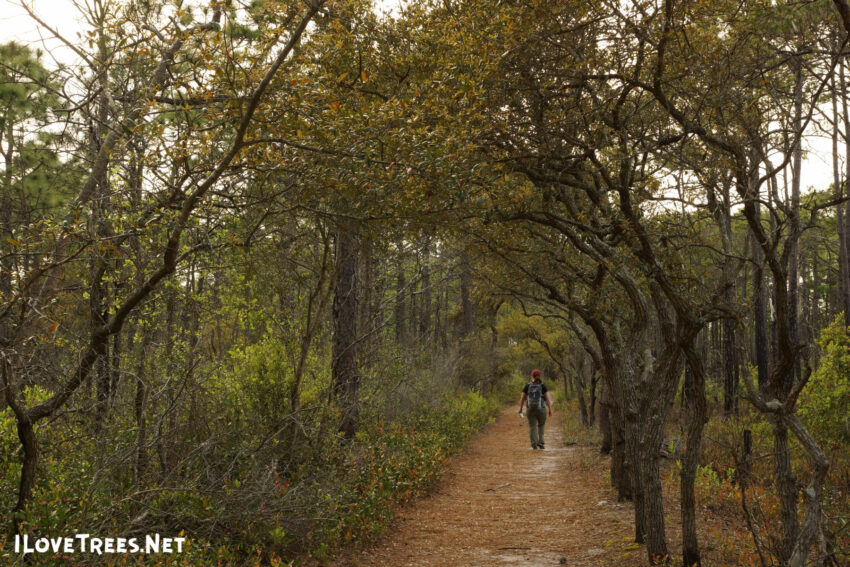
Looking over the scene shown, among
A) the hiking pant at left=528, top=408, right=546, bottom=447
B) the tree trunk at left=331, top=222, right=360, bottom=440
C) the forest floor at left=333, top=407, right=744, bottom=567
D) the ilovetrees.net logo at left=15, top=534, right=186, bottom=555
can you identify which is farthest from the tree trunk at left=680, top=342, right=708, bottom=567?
the hiking pant at left=528, top=408, right=546, bottom=447

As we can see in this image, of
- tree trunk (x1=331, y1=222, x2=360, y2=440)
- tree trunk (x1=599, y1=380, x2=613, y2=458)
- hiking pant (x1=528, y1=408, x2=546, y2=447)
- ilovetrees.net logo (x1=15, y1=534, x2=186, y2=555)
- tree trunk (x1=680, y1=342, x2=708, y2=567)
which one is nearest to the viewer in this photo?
ilovetrees.net logo (x1=15, y1=534, x2=186, y2=555)

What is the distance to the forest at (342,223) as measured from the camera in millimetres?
4887

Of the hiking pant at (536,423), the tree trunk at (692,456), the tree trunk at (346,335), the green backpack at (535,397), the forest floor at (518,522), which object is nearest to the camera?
the tree trunk at (692,456)

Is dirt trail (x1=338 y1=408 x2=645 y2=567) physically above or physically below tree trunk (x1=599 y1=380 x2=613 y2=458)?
below

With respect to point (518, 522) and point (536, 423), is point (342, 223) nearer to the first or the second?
point (518, 522)

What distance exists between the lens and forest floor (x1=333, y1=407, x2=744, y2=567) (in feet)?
23.1

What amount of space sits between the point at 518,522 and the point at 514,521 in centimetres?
7

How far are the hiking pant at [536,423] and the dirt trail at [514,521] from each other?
1.51 metres

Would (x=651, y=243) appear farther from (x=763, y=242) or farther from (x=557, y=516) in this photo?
(x=557, y=516)

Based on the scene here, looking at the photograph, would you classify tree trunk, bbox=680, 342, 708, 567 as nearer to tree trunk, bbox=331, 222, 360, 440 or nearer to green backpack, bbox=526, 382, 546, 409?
tree trunk, bbox=331, 222, 360, 440

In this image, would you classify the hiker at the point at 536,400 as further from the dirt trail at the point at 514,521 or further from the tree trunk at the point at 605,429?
the dirt trail at the point at 514,521

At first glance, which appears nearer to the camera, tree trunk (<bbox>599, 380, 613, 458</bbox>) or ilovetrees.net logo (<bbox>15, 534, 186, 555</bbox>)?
ilovetrees.net logo (<bbox>15, 534, 186, 555</bbox>)

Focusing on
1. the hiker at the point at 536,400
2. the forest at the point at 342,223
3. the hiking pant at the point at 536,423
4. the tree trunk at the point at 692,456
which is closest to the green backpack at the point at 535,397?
the hiker at the point at 536,400

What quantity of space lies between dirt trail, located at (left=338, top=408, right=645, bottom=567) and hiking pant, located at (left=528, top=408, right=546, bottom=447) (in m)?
1.51
